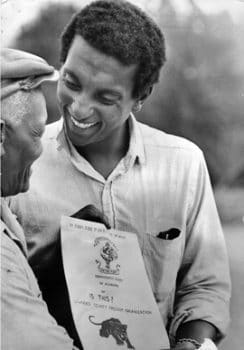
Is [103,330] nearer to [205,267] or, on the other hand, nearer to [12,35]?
[205,267]

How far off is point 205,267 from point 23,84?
629mm

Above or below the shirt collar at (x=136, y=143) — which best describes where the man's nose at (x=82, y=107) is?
above

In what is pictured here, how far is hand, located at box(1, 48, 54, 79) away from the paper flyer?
1.12ft

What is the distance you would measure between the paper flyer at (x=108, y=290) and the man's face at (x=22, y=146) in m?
0.16

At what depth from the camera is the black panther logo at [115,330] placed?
58.9 inches

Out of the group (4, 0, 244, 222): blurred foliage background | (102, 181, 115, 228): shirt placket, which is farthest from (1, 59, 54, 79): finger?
(102, 181, 115, 228): shirt placket

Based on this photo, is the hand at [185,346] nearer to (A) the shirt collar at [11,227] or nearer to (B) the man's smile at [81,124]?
(A) the shirt collar at [11,227]

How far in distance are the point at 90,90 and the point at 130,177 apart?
0.78ft

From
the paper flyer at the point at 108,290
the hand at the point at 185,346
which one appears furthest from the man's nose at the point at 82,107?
the hand at the point at 185,346

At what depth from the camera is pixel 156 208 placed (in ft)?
5.21

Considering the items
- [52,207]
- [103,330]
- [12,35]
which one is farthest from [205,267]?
[12,35]

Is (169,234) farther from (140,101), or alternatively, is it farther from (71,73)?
(71,73)

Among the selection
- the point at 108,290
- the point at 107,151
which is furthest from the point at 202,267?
the point at 107,151

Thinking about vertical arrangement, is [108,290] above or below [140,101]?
below
